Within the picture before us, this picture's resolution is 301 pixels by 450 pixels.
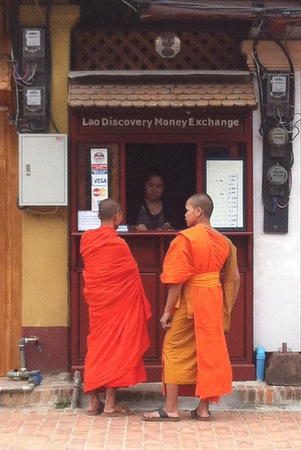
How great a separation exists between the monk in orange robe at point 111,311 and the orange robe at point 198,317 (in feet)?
1.11

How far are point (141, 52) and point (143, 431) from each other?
367 cm

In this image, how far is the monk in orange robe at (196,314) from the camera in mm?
7125

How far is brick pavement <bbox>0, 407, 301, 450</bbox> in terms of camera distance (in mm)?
6719

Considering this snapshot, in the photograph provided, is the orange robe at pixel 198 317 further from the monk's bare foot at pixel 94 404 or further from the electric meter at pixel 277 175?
the electric meter at pixel 277 175

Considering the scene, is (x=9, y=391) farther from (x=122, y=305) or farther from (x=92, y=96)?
(x=92, y=96)

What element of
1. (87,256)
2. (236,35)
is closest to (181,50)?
(236,35)

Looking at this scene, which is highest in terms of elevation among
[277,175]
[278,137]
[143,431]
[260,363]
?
[278,137]

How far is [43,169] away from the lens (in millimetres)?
8242

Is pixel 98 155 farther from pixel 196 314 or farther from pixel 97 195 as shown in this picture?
pixel 196 314

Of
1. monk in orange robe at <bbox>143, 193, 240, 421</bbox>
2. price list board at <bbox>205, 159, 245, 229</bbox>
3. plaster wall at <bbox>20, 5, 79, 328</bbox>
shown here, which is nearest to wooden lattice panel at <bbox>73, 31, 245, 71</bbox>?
plaster wall at <bbox>20, 5, 79, 328</bbox>

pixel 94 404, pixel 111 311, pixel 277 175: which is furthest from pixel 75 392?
pixel 277 175

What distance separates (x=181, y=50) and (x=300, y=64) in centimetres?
117

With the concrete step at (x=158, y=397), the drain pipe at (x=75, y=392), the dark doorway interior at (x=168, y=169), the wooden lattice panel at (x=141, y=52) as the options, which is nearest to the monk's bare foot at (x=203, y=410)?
the concrete step at (x=158, y=397)

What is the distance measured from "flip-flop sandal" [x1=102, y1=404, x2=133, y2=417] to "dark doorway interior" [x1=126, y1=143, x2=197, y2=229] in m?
2.89
